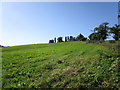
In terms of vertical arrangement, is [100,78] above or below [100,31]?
below

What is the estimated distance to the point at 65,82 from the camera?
5.18 m

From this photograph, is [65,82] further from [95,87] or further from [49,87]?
[95,87]

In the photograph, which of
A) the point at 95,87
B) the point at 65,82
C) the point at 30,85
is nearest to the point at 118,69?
the point at 95,87

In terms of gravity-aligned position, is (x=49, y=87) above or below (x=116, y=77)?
below

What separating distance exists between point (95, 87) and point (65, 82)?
162 centimetres

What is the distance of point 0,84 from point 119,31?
185 feet

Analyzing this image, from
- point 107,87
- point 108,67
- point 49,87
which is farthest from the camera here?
point 108,67

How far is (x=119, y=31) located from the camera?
48188 mm

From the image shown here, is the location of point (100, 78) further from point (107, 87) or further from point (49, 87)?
point (49, 87)

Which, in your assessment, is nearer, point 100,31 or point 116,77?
point 116,77

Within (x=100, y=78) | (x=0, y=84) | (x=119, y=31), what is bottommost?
(x=0, y=84)

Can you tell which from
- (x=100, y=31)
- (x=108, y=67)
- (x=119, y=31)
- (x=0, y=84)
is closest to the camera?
(x=0, y=84)

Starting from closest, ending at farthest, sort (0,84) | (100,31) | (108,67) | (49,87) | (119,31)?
(49,87), (0,84), (108,67), (119,31), (100,31)

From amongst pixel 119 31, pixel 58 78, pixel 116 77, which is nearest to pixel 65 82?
pixel 58 78
